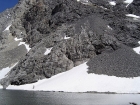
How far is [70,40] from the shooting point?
221 ft

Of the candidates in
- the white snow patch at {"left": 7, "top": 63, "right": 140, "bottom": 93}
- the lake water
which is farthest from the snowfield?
the lake water

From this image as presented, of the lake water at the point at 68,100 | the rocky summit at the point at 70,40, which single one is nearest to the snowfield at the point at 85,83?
the rocky summit at the point at 70,40

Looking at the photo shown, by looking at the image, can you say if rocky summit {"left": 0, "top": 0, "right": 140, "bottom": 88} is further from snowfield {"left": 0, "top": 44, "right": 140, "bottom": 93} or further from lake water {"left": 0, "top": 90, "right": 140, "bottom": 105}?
lake water {"left": 0, "top": 90, "right": 140, "bottom": 105}

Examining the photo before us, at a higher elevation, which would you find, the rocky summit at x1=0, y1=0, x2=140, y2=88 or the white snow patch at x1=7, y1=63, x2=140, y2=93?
the rocky summit at x1=0, y1=0, x2=140, y2=88

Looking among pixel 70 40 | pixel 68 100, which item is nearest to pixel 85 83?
pixel 68 100

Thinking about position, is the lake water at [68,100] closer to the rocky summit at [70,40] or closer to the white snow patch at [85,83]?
the white snow patch at [85,83]

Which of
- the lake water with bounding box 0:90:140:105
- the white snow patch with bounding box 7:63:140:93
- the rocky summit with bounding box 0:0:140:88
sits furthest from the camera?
the rocky summit with bounding box 0:0:140:88

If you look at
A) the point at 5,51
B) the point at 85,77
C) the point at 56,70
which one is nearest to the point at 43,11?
the point at 5,51

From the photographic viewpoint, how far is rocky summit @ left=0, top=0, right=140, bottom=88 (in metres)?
61.4

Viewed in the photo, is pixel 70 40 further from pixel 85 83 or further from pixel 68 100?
pixel 68 100

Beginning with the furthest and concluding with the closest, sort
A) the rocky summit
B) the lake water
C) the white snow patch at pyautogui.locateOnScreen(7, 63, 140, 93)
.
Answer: the rocky summit
the white snow patch at pyautogui.locateOnScreen(7, 63, 140, 93)
the lake water

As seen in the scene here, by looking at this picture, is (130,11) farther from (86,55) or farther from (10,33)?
(10,33)

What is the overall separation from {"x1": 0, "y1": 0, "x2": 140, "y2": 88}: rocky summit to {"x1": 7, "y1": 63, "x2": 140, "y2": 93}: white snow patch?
2185mm

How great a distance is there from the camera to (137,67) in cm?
5544
